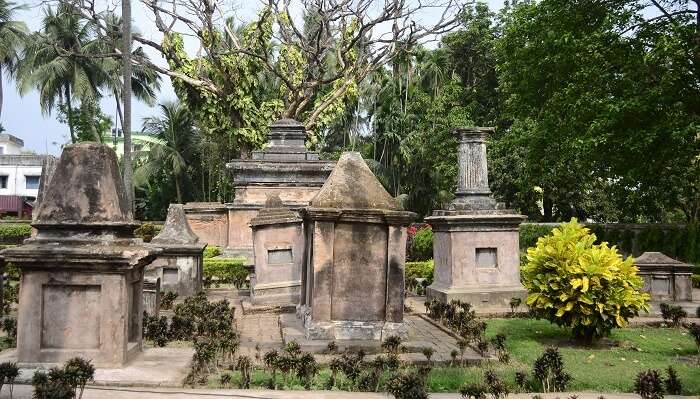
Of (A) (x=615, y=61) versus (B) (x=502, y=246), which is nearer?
(B) (x=502, y=246)

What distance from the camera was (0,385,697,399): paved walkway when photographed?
5.61m

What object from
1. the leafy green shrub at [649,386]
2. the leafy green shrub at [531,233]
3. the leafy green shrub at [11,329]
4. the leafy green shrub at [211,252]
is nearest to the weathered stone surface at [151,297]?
the leafy green shrub at [11,329]

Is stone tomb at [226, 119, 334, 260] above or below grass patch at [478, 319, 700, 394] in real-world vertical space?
above

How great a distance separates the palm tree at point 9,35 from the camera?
35531 millimetres

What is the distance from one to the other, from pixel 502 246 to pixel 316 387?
25.4ft

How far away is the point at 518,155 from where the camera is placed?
31547 mm

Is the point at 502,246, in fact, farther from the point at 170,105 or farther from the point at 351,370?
the point at 170,105

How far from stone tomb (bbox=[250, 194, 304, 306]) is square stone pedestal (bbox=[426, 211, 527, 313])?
122 inches

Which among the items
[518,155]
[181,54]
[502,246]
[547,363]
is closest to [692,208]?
[518,155]

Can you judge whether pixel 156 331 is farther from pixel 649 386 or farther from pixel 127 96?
pixel 127 96

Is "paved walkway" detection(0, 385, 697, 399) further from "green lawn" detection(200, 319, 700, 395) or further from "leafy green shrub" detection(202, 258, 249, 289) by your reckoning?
"leafy green shrub" detection(202, 258, 249, 289)

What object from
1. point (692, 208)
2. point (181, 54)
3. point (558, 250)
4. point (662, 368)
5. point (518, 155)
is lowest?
point (662, 368)

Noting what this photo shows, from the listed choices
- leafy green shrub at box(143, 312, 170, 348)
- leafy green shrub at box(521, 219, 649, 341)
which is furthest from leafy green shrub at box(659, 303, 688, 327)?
leafy green shrub at box(143, 312, 170, 348)

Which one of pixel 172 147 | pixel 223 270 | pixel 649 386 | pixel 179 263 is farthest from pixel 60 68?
pixel 649 386
